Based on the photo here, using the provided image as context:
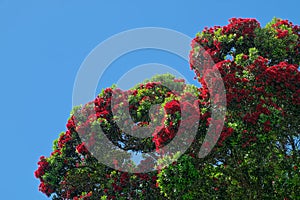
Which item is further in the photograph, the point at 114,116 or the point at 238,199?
the point at 114,116

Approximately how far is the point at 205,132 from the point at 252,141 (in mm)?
1738

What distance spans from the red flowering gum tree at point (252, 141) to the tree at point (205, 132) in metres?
0.04

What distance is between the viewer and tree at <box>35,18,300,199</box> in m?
17.4

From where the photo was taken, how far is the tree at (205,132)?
57.0 feet

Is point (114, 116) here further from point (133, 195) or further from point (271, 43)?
point (271, 43)

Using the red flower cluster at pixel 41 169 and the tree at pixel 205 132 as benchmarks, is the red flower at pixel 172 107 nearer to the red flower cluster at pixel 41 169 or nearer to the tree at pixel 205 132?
the tree at pixel 205 132

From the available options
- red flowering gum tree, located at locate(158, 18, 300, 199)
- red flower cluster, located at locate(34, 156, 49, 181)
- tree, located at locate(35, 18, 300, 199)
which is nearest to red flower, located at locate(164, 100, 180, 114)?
tree, located at locate(35, 18, 300, 199)

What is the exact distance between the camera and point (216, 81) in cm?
1797

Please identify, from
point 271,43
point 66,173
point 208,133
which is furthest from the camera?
point 66,173

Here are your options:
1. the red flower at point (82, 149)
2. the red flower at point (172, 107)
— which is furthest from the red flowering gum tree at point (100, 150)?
the red flower at point (172, 107)

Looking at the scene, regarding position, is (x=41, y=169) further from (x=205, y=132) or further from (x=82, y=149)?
(x=205, y=132)

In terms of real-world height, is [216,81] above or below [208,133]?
above

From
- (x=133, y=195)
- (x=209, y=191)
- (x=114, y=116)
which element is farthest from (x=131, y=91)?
(x=209, y=191)

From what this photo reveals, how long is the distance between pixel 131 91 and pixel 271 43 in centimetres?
684
